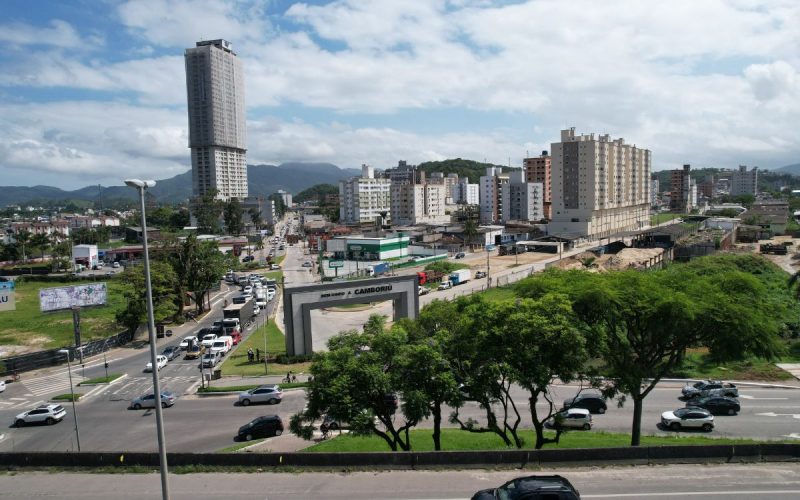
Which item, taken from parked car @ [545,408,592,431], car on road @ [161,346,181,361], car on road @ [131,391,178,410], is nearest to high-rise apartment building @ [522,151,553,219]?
car on road @ [161,346,181,361]

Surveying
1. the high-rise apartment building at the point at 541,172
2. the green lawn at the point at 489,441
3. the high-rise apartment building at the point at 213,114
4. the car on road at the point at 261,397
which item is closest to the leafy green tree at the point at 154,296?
the car on road at the point at 261,397

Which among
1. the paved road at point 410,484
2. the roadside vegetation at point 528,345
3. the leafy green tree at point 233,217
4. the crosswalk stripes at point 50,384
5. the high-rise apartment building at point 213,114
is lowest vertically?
the crosswalk stripes at point 50,384

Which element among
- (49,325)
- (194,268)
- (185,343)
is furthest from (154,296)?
(49,325)

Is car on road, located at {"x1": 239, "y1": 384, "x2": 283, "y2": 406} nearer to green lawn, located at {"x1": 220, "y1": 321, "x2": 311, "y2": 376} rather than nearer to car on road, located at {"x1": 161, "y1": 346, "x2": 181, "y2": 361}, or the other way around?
green lawn, located at {"x1": 220, "y1": 321, "x2": 311, "y2": 376}

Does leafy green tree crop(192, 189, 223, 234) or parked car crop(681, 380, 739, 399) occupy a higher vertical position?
leafy green tree crop(192, 189, 223, 234)

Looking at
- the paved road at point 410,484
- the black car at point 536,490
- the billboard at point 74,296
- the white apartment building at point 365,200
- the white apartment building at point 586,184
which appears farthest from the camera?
the white apartment building at point 365,200

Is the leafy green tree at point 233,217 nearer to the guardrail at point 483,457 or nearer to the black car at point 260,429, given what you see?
the black car at point 260,429

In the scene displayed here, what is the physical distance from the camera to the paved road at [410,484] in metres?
14.1

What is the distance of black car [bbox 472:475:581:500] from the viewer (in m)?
11.8

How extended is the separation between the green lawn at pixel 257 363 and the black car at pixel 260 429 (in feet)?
34.8

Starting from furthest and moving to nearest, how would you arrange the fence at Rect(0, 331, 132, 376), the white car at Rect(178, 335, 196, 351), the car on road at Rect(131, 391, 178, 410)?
1. the white car at Rect(178, 335, 196, 351)
2. the fence at Rect(0, 331, 132, 376)
3. the car on road at Rect(131, 391, 178, 410)

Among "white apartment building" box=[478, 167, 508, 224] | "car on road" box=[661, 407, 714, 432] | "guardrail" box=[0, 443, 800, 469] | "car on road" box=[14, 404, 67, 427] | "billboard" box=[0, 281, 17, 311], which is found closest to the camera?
"guardrail" box=[0, 443, 800, 469]

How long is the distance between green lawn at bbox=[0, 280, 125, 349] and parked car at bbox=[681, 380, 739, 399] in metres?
44.6

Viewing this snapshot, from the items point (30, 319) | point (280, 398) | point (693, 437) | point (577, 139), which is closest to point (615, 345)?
point (693, 437)
